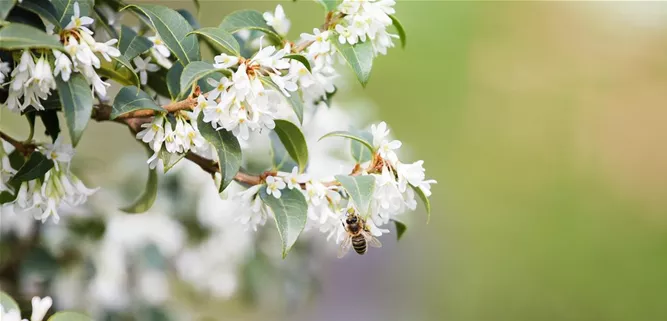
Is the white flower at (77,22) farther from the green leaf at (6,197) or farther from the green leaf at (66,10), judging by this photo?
the green leaf at (6,197)

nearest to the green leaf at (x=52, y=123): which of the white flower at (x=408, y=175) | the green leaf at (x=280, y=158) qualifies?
the green leaf at (x=280, y=158)

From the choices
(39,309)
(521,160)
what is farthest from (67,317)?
(521,160)

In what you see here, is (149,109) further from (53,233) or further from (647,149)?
(647,149)

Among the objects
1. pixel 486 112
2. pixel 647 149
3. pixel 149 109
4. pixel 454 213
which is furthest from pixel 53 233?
pixel 647 149

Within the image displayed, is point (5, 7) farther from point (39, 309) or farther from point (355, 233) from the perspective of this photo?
point (355, 233)

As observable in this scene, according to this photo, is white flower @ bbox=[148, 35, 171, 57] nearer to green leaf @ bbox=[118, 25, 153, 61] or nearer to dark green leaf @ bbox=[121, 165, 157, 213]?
green leaf @ bbox=[118, 25, 153, 61]

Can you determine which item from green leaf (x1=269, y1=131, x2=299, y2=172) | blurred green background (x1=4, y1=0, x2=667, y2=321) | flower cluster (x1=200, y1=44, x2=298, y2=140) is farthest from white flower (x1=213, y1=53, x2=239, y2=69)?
blurred green background (x1=4, y1=0, x2=667, y2=321)

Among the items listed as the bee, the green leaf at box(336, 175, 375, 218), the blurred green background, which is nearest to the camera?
the green leaf at box(336, 175, 375, 218)
